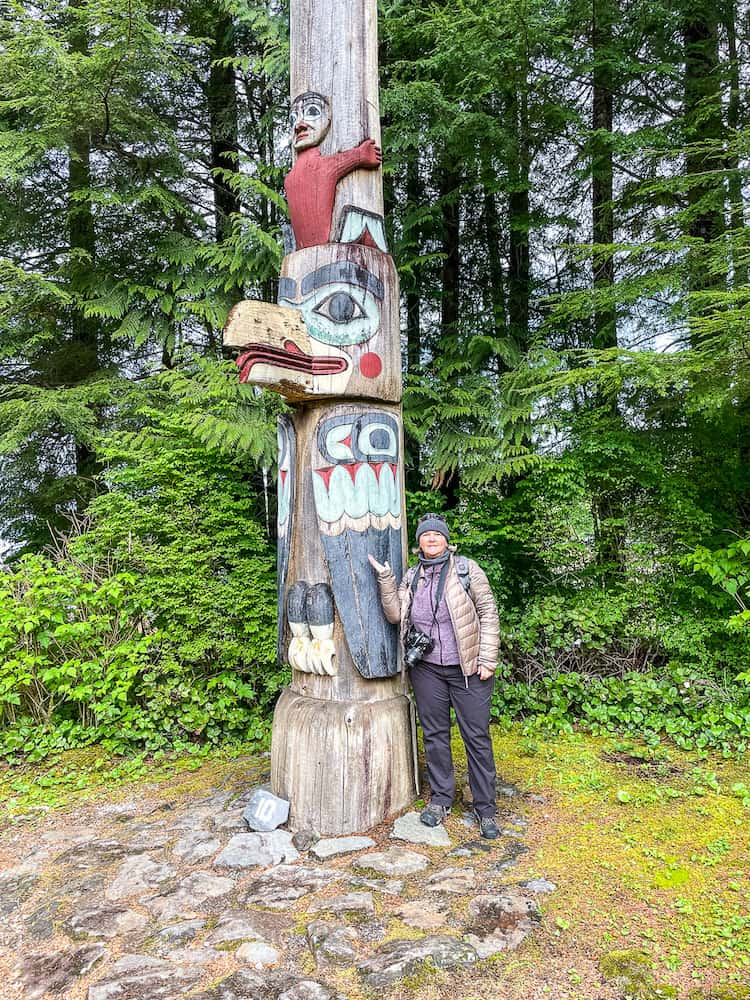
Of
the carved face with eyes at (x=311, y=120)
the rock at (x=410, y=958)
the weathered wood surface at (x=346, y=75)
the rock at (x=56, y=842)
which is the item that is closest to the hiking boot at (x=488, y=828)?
the rock at (x=410, y=958)

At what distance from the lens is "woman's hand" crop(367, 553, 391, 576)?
10.7 ft

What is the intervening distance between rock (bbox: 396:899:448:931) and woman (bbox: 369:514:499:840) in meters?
0.61

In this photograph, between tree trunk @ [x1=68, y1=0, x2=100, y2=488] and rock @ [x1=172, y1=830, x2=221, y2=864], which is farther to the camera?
tree trunk @ [x1=68, y1=0, x2=100, y2=488]

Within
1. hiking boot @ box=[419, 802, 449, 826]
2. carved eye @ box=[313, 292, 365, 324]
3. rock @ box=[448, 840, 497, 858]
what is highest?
carved eye @ box=[313, 292, 365, 324]

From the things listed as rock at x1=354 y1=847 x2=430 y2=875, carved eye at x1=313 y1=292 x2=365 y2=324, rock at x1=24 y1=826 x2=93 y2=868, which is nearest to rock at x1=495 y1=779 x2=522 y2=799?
rock at x1=354 y1=847 x2=430 y2=875

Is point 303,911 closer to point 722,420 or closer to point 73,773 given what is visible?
point 73,773

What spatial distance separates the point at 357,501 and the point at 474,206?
19.8 ft

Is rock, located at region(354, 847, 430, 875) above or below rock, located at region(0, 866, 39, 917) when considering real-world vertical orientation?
above

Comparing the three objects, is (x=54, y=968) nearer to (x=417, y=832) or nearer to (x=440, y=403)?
(x=417, y=832)

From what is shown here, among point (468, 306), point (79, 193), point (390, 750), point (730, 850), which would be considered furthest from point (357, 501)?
point (468, 306)

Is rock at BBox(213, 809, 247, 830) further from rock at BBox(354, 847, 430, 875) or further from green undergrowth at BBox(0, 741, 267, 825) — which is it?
rock at BBox(354, 847, 430, 875)

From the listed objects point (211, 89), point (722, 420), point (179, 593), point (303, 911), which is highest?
point (211, 89)

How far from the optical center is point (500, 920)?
2496 mm

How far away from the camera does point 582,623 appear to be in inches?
194
